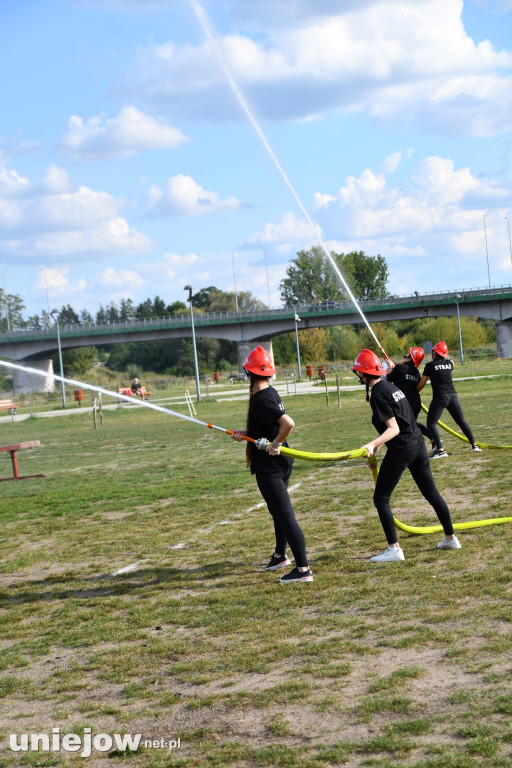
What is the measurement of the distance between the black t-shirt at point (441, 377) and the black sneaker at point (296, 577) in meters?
7.28

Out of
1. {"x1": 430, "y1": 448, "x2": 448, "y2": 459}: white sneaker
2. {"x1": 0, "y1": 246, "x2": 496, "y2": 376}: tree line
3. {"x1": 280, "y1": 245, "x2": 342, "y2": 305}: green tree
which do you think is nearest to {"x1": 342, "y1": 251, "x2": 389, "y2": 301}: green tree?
{"x1": 0, "y1": 246, "x2": 496, "y2": 376}: tree line

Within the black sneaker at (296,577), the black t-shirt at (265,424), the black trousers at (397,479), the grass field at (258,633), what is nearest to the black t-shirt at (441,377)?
the grass field at (258,633)

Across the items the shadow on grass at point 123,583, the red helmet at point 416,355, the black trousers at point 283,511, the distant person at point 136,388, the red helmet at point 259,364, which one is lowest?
the shadow on grass at point 123,583

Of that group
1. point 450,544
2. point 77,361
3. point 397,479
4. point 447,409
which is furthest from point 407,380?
point 77,361

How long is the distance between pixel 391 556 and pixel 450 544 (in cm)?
66

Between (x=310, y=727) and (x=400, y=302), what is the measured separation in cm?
8327

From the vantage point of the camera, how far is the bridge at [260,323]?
274ft

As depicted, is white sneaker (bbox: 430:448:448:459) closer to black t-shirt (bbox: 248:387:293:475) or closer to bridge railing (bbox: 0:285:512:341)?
black t-shirt (bbox: 248:387:293:475)

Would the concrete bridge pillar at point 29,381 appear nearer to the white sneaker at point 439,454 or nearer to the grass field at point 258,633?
the white sneaker at point 439,454

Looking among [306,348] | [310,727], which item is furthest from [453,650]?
[306,348]

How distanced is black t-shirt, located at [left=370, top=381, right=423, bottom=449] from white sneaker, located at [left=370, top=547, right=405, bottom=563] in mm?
1073

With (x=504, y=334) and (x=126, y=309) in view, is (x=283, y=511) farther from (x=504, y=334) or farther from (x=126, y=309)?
(x=126, y=309)

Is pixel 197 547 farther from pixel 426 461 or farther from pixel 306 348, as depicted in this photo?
pixel 306 348

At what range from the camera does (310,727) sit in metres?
4.71
